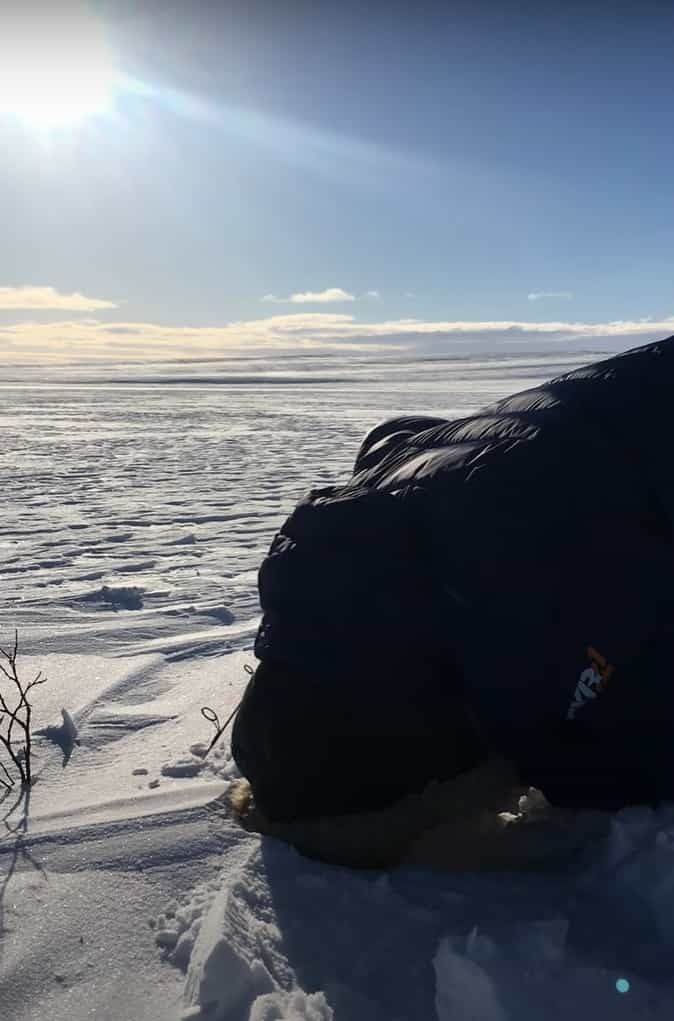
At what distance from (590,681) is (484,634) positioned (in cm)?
30

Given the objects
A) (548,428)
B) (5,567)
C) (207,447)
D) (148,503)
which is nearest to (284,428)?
(207,447)

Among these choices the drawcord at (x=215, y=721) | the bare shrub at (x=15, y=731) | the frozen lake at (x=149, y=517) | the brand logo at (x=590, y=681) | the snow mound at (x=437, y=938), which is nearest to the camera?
the snow mound at (x=437, y=938)

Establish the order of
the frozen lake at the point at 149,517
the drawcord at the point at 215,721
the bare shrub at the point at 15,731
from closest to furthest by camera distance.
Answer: the bare shrub at the point at 15,731
the drawcord at the point at 215,721
the frozen lake at the point at 149,517

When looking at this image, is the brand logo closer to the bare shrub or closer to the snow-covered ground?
the snow-covered ground

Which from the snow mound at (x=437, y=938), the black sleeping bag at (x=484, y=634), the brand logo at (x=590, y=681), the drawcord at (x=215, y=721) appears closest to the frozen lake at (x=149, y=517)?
the drawcord at (x=215, y=721)

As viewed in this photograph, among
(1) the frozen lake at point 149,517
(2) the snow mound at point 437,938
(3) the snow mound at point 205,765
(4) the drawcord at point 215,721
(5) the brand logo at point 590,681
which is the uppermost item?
(5) the brand logo at point 590,681

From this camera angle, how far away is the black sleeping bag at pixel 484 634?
1966mm

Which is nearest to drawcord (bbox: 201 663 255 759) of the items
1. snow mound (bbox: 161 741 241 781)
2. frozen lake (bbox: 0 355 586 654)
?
snow mound (bbox: 161 741 241 781)

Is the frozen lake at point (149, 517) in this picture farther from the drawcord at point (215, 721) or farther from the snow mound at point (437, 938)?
the snow mound at point (437, 938)

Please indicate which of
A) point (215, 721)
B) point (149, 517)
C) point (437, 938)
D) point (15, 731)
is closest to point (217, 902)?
point (437, 938)

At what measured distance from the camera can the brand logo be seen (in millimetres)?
1941

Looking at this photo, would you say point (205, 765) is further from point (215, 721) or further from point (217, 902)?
point (217, 902)

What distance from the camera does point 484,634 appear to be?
6.44 feet

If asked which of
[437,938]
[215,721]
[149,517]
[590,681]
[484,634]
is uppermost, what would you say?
[484,634]
